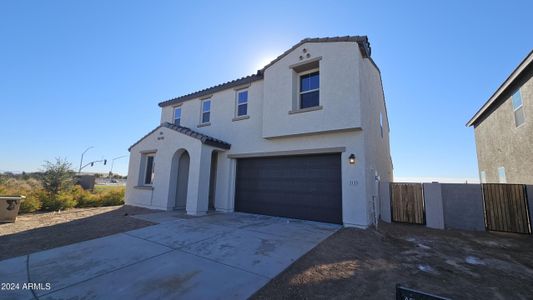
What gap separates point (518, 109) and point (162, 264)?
15.7 meters

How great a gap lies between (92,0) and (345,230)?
12.3 meters

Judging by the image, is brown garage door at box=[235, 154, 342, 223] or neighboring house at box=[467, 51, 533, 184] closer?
brown garage door at box=[235, 154, 342, 223]

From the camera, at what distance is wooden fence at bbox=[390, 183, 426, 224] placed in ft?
29.9

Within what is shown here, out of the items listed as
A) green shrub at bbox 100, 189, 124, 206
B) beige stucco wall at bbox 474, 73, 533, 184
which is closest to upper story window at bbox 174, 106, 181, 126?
green shrub at bbox 100, 189, 124, 206

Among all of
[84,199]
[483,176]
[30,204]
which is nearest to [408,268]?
[30,204]

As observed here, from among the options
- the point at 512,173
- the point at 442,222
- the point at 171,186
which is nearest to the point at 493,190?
the point at 442,222

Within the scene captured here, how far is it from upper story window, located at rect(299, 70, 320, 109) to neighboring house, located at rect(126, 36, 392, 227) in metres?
0.05

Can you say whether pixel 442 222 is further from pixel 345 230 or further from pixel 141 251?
pixel 141 251

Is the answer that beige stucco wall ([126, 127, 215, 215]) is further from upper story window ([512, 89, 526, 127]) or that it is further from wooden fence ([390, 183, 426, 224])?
upper story window ([512, 89, 526, 127])

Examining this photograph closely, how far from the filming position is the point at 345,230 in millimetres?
7570

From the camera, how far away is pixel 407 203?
932 centimetres

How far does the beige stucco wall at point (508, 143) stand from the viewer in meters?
Answer: 9.61

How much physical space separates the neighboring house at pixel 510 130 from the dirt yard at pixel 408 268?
4.89 m

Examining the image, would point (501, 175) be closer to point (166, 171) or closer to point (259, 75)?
point (259, 75)
